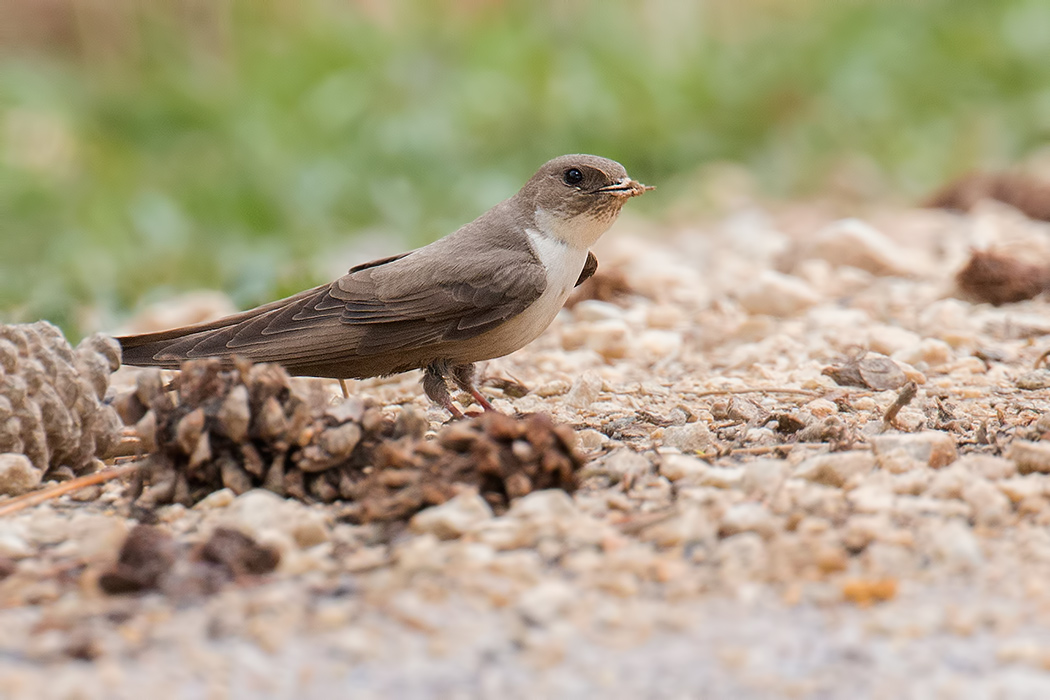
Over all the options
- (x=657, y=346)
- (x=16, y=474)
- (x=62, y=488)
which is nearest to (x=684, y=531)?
(x=62, y=488)

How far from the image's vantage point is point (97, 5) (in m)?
10.2

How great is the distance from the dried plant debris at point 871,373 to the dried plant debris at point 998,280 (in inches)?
48.6

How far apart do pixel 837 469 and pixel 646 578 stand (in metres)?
0.59

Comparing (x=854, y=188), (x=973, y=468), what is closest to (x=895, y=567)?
(x=973, y=468)

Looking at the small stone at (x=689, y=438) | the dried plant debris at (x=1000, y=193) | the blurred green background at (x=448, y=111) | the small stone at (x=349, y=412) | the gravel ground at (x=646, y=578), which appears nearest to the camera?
the gravel ground at (x=646, y=578)

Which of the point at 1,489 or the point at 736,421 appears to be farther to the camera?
the point at 736,421

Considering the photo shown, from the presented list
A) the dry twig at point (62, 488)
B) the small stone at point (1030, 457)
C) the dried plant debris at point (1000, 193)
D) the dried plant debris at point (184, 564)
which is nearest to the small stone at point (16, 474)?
the dry twig at point (62, 488)

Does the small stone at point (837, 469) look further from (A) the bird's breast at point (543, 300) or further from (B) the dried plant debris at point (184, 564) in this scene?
(A) the bird's breast at point (543, 300)

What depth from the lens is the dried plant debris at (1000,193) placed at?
21.3ft

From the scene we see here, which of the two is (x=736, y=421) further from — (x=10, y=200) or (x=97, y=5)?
(x=97, y=5)

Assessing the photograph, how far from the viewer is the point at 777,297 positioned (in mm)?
4746

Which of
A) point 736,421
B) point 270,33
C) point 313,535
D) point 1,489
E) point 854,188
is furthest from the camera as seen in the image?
point 270,33

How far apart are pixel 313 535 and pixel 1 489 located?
879 millimetres

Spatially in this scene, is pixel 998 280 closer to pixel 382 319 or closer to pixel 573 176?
pixel 573 176
